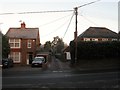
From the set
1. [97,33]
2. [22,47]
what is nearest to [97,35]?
[97,33]

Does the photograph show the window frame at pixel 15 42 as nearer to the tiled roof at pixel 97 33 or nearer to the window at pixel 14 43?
the window at pixel 14 43

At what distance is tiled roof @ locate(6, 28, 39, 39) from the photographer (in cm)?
6788

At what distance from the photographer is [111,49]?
49.7 m

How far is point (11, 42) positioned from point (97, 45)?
23286 millimetres

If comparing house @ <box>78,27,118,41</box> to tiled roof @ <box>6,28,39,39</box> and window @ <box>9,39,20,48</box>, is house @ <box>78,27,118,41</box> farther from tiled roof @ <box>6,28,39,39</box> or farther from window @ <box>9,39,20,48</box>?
window @ <box>9,39,20,48</box>

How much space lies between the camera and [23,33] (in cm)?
6938

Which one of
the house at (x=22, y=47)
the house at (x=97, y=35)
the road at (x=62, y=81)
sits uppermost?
the house at (x=97, y=35)

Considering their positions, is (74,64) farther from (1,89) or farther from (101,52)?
(1,89)

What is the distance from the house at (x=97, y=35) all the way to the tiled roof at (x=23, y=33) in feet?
35.5

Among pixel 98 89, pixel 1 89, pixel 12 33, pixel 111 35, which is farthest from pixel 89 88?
pixel 111 35

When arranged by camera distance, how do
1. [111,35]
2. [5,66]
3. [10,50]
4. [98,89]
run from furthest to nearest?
[111,35] < [10,50] < [5,66] < [98,89]

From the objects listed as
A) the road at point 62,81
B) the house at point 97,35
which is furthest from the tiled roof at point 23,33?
the road at point 62,81

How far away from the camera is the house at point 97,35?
7544cm

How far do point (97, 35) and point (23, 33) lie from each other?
1767 cm
